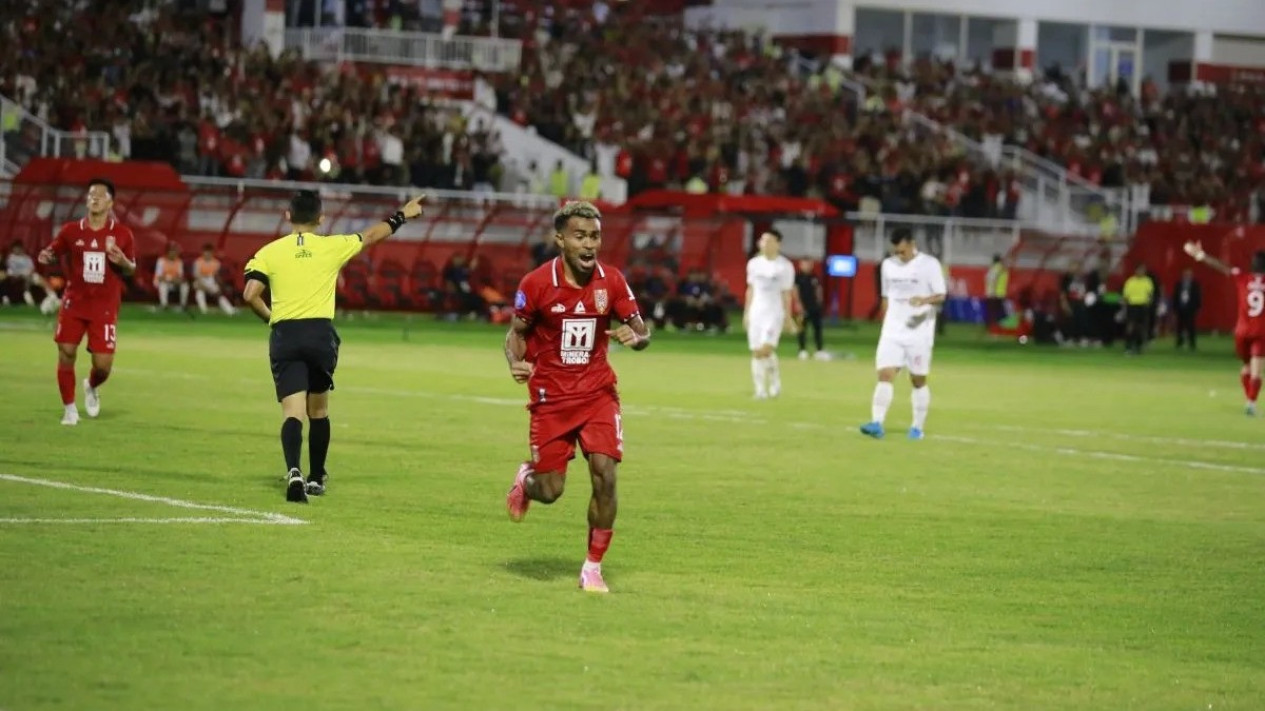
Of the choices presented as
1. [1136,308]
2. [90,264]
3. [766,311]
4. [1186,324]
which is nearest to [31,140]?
[766,311]

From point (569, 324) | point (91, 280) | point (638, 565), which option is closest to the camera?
point (569, 324)

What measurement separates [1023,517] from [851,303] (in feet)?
123

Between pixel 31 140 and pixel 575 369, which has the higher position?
pixel 31 140

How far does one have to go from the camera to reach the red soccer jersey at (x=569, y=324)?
1197cm

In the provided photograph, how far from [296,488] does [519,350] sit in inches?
151

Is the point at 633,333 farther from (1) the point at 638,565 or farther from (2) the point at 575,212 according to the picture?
(1) the point at 638,565

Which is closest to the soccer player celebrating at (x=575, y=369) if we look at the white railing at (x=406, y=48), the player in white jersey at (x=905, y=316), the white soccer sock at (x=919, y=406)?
the player in white jersey at (x=905, y=316)

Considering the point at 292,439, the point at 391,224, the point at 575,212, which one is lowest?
the point at 292,439

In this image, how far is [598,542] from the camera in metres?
11.9

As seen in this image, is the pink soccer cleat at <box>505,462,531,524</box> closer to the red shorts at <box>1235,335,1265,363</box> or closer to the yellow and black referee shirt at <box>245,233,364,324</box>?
the yellow and black referee shirt at <box>245,233,364,324</box>

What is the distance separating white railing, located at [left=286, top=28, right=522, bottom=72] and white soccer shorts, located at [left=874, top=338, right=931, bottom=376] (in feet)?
124

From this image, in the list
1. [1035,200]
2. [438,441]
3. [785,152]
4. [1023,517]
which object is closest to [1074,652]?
[1023,517]

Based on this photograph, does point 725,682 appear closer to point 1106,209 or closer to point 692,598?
point 692,598

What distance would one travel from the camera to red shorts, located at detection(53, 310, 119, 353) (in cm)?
2028
